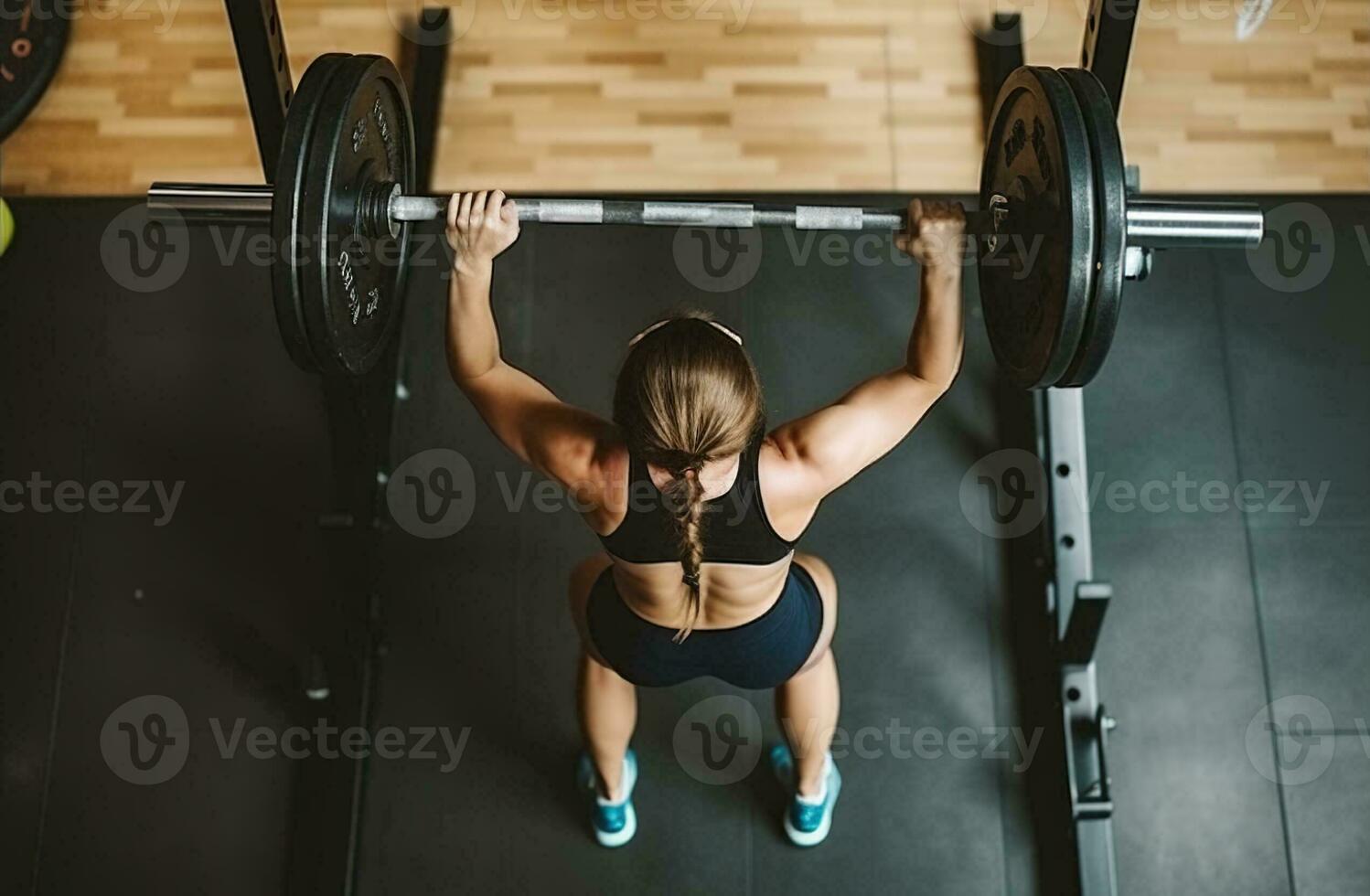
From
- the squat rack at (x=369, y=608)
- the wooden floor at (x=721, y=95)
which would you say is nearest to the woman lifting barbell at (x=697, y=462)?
the squat rack at (x=369, y=608)

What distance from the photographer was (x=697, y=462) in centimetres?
128

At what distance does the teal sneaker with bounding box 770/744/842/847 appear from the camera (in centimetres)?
198

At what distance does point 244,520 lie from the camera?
89.6 inches

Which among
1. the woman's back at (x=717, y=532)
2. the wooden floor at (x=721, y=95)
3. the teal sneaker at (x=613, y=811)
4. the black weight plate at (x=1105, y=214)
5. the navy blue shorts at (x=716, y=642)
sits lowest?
the teal sneaker at (x=613, y=811)

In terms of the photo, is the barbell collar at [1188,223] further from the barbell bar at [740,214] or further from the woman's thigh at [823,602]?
the woman's thigh at [823,602]

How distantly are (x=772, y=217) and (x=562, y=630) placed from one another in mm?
970

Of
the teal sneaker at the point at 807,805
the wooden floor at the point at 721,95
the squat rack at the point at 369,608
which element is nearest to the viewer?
the squat rack at the point at 369,608

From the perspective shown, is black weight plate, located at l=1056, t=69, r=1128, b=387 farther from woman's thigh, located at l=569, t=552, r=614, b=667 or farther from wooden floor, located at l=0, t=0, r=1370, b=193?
wooden floor, located at l=0, t=0, r=1370, b=193

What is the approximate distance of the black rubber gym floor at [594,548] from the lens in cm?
205

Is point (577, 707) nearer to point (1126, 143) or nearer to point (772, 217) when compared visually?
point (772, 217)

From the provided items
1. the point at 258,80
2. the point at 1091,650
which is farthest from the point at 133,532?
the point at 1091,650

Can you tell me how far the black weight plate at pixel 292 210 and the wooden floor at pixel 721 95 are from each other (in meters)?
1.15

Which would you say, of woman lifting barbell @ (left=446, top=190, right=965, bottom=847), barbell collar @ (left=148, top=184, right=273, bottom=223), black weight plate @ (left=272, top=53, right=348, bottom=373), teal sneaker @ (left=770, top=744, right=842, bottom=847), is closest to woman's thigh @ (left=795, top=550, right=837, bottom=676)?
woman lifting barbell @ (left=446, top=190, right=965, bottom=847)

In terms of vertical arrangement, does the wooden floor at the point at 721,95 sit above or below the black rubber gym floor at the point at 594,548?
above
